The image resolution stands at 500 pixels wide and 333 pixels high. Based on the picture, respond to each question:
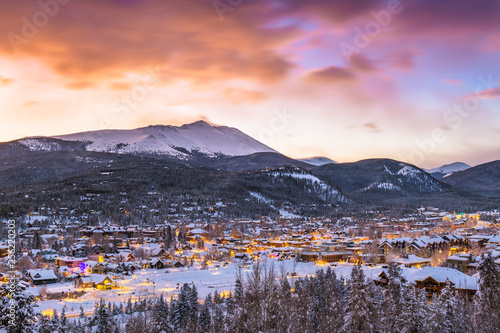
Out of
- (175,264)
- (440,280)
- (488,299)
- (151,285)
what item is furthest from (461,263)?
(175,264)

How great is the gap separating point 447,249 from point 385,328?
171 ft

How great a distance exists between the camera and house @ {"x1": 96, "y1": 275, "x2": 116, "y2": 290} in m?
46.0

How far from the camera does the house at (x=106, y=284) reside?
46.0 m

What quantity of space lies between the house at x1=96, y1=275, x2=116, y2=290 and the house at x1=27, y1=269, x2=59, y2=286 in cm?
576

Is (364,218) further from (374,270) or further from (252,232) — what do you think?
(374,270)

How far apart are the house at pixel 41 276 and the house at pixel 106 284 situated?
5755mm

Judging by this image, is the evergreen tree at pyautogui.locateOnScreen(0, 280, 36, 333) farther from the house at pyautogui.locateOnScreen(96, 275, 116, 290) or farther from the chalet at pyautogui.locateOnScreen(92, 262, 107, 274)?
the chalet at pyautogui.locateOnScreen(92, 262, 107, 274)

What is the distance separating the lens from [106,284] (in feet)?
153

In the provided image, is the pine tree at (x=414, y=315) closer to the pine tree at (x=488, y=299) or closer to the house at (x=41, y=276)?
the pine tree at (x=488, y=299)

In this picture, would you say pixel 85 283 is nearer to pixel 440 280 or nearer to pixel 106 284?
pixel 106 284

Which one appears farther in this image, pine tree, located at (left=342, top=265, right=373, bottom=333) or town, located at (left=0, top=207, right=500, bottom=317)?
town, located at (left=0, top=207, right=500, bottom=317)

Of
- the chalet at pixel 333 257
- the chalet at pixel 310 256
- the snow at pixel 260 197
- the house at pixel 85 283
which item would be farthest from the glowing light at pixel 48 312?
the snow at pixel 260 197

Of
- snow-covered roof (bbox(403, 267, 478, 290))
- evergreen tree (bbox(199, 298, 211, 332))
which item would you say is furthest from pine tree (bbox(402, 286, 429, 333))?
snow-covered roof (bbox(403, 267, 478, 290))

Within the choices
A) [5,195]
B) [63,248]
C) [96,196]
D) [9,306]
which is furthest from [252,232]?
[9,306]
